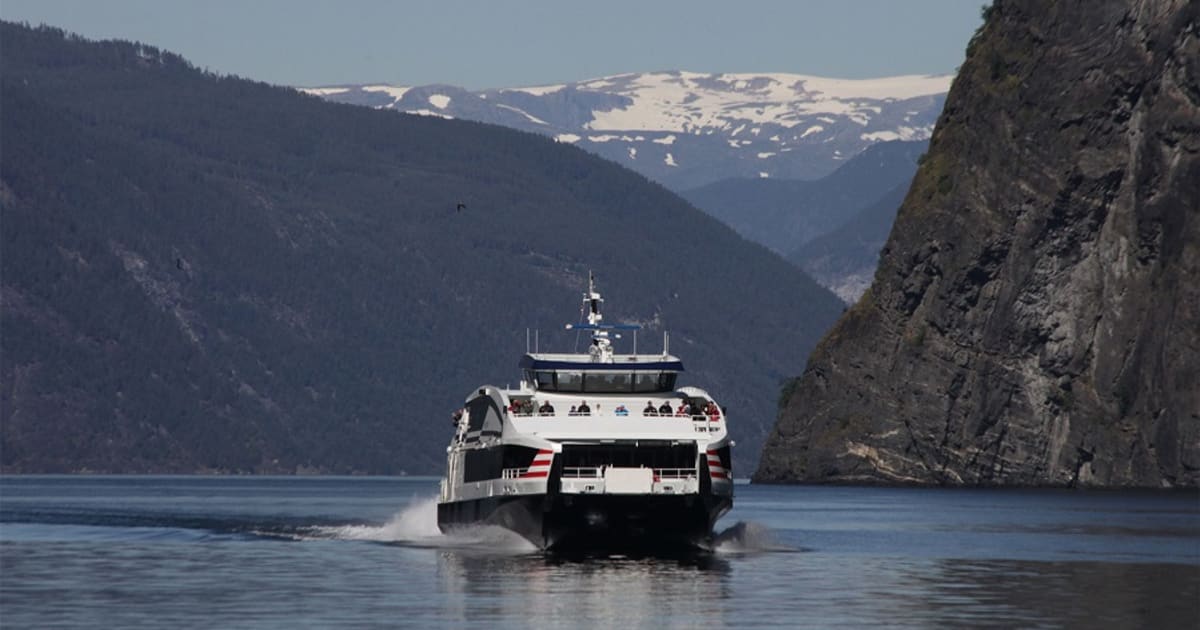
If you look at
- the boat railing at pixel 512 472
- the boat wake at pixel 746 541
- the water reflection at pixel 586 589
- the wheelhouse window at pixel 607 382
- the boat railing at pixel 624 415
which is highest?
the wheelhouse window at pixel 607 382

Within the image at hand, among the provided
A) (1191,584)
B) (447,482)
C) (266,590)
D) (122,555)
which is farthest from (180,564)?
(1191,584)

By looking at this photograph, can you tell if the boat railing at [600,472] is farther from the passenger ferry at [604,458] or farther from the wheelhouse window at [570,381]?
the wheelhouse window at [570,381]

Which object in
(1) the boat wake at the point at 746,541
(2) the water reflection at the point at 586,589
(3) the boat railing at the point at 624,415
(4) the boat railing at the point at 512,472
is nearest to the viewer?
(2) the water reflection at the point at 586,589

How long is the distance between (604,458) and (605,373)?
7.54 m

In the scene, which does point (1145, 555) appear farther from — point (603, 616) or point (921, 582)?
point (603, 616)

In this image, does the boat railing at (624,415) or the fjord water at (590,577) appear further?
the boat railing at (624,415)

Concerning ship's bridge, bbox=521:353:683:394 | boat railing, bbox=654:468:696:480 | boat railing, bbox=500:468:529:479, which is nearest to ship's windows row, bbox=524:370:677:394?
ship's bridge, bbox=521:353:683:394

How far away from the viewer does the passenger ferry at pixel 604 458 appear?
99.9 meters

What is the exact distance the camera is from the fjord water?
7294 centimetres

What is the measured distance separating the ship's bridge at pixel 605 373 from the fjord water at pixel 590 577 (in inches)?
283

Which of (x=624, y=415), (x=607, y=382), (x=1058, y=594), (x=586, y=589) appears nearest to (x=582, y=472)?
(x=624, y=415)

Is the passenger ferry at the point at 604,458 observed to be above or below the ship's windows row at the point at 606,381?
below

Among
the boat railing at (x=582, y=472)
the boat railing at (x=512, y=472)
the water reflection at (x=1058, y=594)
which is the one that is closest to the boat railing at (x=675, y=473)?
the boat railing at (x=582, y=472)

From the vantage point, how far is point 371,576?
89.4 m
